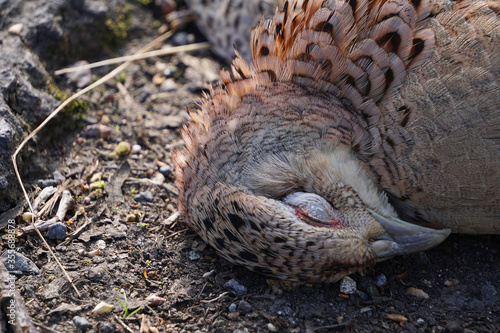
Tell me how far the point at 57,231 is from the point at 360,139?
7.64 feet

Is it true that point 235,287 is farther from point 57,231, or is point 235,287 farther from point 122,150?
point 122,150

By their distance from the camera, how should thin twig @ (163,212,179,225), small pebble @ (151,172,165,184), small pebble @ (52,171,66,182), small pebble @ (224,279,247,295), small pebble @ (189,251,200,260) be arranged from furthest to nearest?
small pebble @ (151,172,165,184)
small pebble @ (52,171,66,182)
thin twig @ (163,212,179,225)
small pebble @ (189,251,200,260)
small pebble @ (224,279,247,295)

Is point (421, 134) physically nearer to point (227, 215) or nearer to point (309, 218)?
point (309, 218)

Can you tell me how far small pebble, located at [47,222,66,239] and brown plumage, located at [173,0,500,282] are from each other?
939mm

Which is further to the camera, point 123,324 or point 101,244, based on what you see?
point 101,244

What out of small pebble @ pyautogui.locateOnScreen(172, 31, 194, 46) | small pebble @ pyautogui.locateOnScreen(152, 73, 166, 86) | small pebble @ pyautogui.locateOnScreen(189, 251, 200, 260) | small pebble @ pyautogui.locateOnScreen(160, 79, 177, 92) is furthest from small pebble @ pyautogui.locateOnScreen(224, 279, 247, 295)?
small pebble @ pyautogui.locateOnScreen(172, 31, 194, 46)

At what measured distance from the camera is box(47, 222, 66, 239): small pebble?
3545 mm

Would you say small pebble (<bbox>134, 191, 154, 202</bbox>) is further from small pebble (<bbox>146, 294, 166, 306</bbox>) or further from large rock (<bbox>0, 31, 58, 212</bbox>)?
small pebble (<bbox>146, 294, 166, 306</bbox>)

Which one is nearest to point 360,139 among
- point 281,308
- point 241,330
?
point 281,308

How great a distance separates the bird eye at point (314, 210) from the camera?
122 inches

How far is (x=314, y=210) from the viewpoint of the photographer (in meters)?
3.12

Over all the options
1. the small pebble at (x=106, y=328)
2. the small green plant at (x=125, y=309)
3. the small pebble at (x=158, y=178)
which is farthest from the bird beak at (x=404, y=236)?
the small pebble at (x=158, y=178)

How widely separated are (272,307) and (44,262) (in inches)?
64.3

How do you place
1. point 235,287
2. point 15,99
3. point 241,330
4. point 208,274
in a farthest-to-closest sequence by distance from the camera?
1. point 15,99
2. point 208,274
3. point 235,287
4. point 241,330
